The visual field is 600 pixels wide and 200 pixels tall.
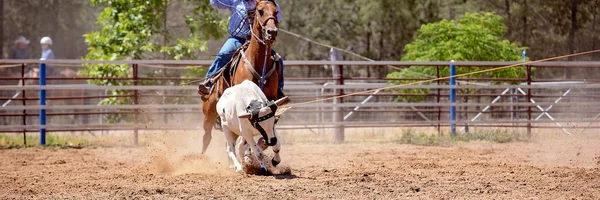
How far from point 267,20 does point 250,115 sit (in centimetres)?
101

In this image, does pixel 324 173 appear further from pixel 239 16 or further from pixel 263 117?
pixel 239 16

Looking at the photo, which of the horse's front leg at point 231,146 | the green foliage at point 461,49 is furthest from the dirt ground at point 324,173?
the green foliage at point 461,49

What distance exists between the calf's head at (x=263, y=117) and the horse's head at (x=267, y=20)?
69 centimetres

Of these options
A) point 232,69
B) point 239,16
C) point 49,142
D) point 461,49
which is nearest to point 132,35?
point 49,142

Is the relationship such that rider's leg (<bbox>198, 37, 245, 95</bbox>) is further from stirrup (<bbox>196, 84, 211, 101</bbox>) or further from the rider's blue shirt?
the rider's blue shirt

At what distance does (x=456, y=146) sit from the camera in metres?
13.4

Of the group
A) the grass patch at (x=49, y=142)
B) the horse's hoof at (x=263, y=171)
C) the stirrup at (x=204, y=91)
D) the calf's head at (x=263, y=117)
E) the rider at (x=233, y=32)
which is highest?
the rider at (x=233, y=32)

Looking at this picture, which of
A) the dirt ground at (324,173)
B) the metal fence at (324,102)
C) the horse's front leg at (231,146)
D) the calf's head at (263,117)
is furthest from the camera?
the metal fence at (324,102)

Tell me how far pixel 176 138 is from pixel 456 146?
4.47 m

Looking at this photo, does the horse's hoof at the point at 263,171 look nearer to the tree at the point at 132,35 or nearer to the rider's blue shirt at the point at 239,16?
the rider's blue shirt at the point at 239,16

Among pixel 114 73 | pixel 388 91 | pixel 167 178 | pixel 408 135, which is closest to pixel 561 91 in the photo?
pixel 388 91

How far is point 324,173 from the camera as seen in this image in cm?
881

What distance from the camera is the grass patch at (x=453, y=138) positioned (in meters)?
13.8

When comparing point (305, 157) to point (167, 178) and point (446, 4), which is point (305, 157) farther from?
point (446, 4)
